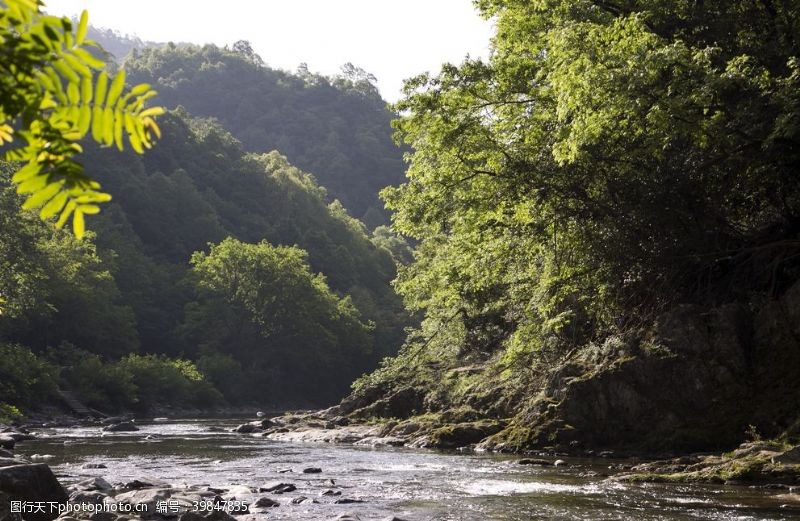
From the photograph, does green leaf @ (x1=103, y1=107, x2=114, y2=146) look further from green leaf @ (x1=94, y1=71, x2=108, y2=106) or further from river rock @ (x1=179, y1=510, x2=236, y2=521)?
river rock @ (x1=179, y1=510, x2=236, y2=521)

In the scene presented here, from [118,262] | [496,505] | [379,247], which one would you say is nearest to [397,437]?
[496,505]

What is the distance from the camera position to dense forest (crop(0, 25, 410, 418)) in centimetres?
5153

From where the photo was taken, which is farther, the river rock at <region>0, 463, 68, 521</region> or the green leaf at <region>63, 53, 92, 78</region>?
the river rock at <region>0, 463, 68, 521</region>

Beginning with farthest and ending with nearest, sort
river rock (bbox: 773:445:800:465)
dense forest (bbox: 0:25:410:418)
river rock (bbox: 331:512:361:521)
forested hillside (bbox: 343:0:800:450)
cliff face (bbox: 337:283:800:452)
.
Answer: dense forest (bbox: 0:25:410:418)
cliff face (bbox: 337:283:800:452)
forested hillside (bbox: 343:0:800:450)
river rock (bbox: 773:445:800:465)
river rock (bbox: 331:512:361:521)

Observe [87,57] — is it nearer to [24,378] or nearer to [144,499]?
[144,499]

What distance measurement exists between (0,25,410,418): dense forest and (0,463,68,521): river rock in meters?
20.6

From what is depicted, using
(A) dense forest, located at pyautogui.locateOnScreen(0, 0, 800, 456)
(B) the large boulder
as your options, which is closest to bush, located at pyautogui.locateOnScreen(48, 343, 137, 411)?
(A) dense forest, located at pyautogui.locateOnScreen(0, 0, 800, 456)

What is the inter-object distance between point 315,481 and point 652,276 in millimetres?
9588

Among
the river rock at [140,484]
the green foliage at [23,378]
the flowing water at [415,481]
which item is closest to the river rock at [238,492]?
the flowing water at [415,481]

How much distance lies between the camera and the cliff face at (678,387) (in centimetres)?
1789

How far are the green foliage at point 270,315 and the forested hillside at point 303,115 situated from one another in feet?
253

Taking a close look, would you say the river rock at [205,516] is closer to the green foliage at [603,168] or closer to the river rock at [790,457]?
the green foliage at [603,168]

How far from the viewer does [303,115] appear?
183750mm

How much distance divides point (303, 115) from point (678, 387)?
171 metres
